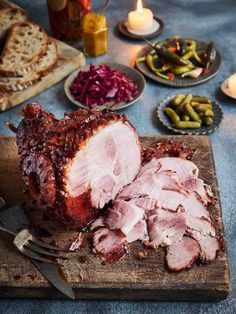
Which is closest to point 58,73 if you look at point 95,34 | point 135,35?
point 95,34

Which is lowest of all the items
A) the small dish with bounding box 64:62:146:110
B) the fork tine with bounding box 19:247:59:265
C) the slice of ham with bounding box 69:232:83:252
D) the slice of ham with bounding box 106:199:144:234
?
the small dish with bounding box 64:62:146:110

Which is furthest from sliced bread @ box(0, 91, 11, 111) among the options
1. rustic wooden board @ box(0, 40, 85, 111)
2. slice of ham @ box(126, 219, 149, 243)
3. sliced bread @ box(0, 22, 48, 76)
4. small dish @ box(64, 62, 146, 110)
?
slice of ham @ box(126, 219, 149, 243)

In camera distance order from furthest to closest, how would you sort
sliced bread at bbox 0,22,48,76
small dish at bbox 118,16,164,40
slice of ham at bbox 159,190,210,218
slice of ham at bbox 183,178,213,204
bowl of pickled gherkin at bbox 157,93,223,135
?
small dish at bbox 118,16,164,40, sliced bread at bbox 0,22,48,76, bowl of pickled gherkin at bbox 157,93,223,135, slice of ham at bbox 183,178,213,204, slice of ham at bbox 159,190,210,218

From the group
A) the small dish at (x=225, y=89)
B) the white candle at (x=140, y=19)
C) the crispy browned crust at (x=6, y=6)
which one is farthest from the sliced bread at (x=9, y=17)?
the small dish at (x=225, y=89)

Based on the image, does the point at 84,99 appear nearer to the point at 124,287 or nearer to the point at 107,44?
the point at 107,44

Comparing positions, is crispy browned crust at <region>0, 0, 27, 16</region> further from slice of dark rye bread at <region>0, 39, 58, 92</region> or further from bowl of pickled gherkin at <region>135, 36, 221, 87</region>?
bowl of pickled gherkin at <region>135, 36, 221, 87</region>

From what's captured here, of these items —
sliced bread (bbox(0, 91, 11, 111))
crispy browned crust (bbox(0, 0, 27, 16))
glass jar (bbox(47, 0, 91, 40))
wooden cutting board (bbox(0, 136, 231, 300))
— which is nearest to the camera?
wooden cutting board (bbox(0, 136, 231, 300))

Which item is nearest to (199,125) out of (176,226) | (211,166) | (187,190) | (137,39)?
(211,166)
